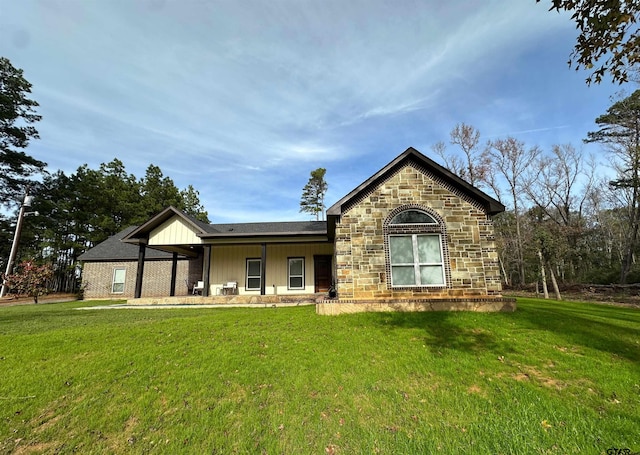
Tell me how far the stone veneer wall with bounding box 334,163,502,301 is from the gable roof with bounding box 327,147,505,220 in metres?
0.17

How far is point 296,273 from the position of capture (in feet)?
53.1

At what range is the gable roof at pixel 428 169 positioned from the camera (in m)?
9.39

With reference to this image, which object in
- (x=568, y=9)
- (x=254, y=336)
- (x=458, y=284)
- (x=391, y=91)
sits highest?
(x=391, y=91)

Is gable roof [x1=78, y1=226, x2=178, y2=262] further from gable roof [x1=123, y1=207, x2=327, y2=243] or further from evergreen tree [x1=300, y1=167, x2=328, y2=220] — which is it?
evergreen tree [x1=300, y1=167, x2=328, y2=220]

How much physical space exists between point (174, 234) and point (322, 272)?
8.10 meters

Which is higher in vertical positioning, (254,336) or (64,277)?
(64,277)

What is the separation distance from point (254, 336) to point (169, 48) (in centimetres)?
1067

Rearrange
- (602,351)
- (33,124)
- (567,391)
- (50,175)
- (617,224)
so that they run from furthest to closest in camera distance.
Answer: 1. (617,224)
2. (50,175)
3. (33,124)
4. (602,351)
5. (567,391)

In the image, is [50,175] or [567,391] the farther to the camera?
[50,175]

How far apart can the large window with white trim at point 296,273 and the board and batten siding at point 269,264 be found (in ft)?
0.57

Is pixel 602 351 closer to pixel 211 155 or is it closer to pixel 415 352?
pixel 415 352

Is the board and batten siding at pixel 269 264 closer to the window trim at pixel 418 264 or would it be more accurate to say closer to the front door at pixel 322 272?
the front door at pixel 322 272

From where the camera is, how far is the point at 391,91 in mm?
12820

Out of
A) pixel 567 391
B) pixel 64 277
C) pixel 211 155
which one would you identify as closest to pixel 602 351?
pixel 567 391
